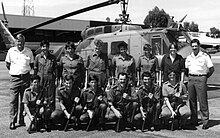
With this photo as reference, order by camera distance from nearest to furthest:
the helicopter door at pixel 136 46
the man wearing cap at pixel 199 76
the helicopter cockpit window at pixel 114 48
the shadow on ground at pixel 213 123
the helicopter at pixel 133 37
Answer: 1. the man wearing cap at pixel 199 76
2. the shadow on ground at pixel 213 123
3. the helicopter at pixel 133 37
4. the helicopter door at pixel 136 46
5. the helicopter cockpit window at pixel 114 48

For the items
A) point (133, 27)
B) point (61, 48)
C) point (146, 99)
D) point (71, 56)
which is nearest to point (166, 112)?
point (146, 99)

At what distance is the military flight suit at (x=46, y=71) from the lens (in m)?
6.63

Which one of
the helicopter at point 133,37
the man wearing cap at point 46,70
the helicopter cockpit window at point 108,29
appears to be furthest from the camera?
the helicopter cockpit window at point 108,29

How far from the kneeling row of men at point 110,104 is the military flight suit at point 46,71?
193mm

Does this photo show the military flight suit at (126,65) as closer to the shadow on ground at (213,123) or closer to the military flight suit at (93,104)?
the military flight suit at (93,104)

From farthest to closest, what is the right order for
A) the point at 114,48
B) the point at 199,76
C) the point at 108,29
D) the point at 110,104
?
1. the point at 108,29
2. the point at 114,48
3. the point at 199,76
4. the point at 110,104

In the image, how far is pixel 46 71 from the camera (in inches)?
261

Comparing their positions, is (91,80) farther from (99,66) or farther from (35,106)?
(35,106)

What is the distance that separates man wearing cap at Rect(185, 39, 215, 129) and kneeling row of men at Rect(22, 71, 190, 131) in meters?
0.29

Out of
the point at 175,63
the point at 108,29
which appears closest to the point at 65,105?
the point at 175,63

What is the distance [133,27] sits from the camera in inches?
498

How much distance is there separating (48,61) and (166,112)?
261 cm

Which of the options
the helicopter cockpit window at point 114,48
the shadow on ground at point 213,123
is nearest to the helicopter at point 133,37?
the helicopter cockpit window at point 114,48

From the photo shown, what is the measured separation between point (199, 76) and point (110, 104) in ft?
6.28
